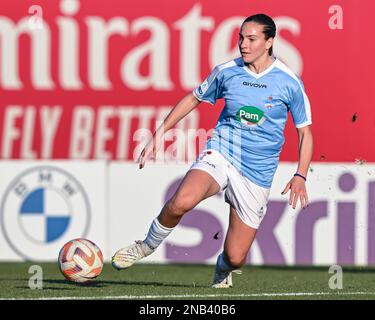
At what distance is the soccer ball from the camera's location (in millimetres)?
9648

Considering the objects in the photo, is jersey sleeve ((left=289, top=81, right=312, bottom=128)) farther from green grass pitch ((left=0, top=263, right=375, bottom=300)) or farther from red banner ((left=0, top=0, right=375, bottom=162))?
red banner ((left=0, top=0, right=375, bottom=162))

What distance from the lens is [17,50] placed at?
14.9m

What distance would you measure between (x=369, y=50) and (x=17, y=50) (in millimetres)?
4558

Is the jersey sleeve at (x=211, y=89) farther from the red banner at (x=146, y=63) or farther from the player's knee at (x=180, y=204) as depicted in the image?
the red banner at (x=146, y=63)

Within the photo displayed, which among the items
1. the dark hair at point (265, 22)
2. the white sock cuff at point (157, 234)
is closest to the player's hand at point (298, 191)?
the white sock cuff at point (157, 234)

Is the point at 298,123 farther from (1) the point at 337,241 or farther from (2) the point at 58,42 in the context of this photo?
(2) the point at 58,42

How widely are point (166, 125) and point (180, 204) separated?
779 millimetres

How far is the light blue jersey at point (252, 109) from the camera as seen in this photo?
31.2 ft

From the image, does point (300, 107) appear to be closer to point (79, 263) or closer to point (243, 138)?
point (243, 138)

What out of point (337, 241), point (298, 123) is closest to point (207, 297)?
point (298, 123)

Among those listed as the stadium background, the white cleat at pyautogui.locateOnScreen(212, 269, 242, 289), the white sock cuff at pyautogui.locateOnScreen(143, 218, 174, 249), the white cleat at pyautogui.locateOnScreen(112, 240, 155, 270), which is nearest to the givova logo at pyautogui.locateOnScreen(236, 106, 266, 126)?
the white sock cuff at pyautogui.locateOnScreen(143, 218, 174, 249)

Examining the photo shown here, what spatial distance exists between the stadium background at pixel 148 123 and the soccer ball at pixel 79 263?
14.4 feet

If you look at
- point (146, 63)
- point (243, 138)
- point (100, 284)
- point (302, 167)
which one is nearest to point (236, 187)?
point (243, 138)

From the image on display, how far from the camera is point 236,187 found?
9.73 meters
